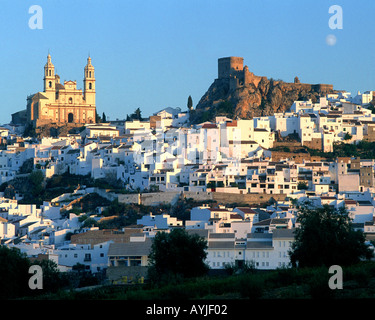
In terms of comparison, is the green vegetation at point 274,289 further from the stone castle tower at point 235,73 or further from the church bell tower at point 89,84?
the church bell tower at point 89,84

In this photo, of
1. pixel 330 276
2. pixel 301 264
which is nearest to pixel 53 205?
pixel 301 264

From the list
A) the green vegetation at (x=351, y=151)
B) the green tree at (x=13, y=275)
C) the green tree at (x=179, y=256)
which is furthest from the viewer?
the green vegetation at (x=351, y=151)

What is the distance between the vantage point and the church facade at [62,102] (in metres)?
67.5

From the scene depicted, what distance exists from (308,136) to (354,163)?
20.2 ft

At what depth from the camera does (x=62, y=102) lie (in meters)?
68.6

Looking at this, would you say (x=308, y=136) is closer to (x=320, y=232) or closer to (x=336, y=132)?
(x=336, y=132)

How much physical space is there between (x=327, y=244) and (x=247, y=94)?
3878cm

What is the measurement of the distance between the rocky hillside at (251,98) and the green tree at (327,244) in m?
35.3

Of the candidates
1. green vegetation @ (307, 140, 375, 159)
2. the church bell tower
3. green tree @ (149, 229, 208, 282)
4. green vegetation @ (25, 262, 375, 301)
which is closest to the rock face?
the church bell tower

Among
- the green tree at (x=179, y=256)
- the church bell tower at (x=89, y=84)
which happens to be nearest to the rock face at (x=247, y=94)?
the church bell tower at (x=89, y=84)

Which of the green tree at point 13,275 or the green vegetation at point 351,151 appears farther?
the green vegetation at point 351,151

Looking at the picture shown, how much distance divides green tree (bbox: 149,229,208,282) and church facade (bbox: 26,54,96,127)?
132 feet

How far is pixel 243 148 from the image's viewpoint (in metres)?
52.9

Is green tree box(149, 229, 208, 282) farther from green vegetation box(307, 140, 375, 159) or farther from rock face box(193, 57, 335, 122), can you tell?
rock face box(193, 57, 335, 122)
